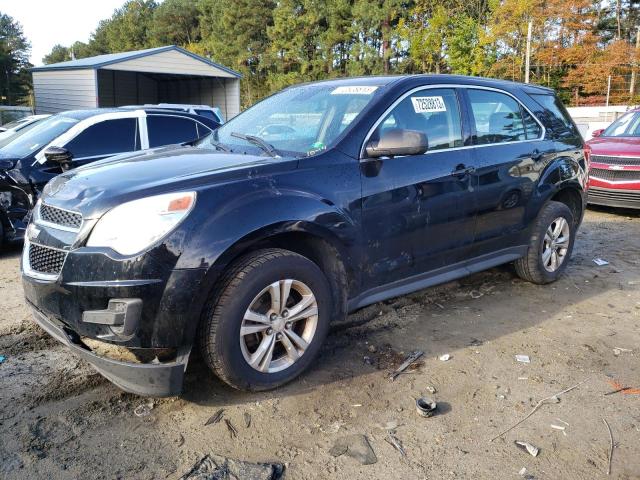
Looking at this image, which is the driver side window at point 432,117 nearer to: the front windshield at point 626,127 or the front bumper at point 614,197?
the front bumper at point 614,197

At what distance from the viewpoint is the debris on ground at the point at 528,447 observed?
2.62 meters

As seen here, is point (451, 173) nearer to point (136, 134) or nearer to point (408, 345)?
point (408, 345)

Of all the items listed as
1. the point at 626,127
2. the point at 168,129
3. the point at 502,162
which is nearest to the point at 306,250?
the point at 502,162

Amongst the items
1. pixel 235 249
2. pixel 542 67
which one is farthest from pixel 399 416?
pixel 542 67

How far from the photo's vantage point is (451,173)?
388cm

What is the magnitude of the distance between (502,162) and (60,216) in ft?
10.5

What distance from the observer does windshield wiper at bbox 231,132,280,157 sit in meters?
3.41

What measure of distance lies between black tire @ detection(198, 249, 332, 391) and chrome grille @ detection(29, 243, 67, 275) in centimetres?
80

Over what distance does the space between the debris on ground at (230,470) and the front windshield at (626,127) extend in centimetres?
920

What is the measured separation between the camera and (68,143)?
625 centimetres

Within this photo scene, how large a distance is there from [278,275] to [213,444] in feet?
3.00

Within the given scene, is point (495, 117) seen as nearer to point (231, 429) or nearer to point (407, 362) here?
point (407, 362)

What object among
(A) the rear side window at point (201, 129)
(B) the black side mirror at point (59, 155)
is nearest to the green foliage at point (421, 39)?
(A) the rear side window at point (201, 129)

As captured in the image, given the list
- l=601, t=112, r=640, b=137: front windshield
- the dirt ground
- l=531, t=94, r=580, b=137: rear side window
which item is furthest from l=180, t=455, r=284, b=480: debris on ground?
l=601, t=112, r=640, b=137: front windshield
